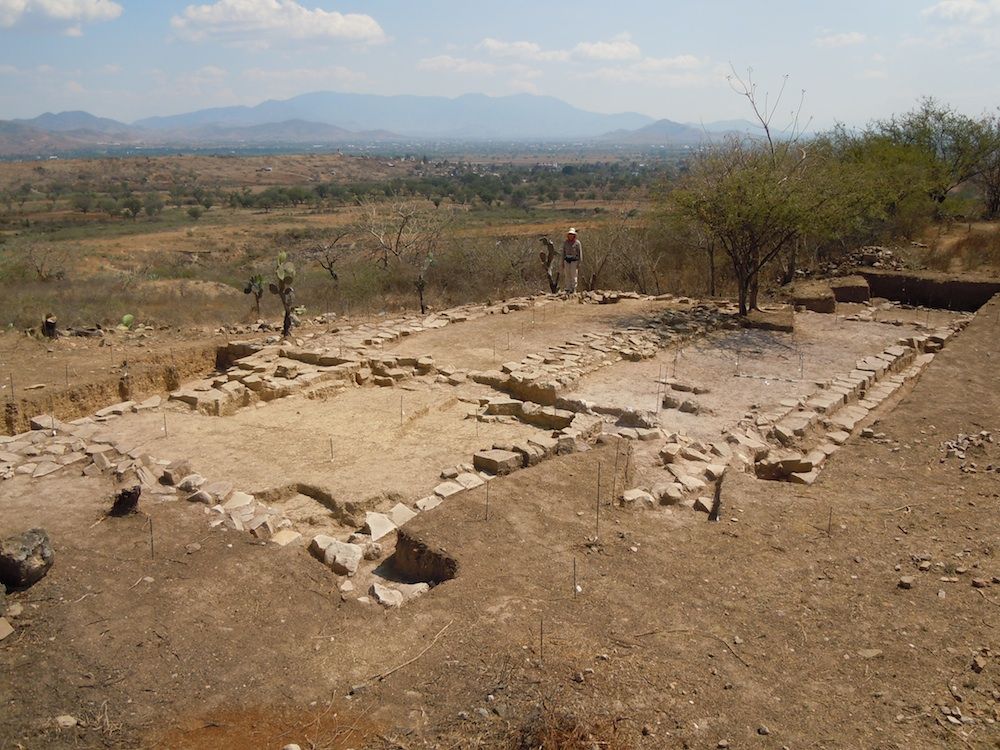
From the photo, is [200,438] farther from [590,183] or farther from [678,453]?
[590,183]

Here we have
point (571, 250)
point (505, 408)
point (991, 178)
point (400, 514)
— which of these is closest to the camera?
point (400, 514)

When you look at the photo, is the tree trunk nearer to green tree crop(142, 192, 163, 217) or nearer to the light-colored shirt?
the light-colored shirt

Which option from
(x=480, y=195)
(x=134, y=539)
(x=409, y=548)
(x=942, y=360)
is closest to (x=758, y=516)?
(x=409, y=548)

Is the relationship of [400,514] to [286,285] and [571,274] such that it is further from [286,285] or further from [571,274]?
[571,274]

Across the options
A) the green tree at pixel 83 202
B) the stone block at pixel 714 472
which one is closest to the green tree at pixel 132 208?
the green tree at pixel 83 202

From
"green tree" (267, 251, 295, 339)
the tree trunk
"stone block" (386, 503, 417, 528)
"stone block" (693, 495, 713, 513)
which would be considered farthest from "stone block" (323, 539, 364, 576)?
the tree trunk

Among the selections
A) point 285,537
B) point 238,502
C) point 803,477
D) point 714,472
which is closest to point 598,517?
point 714,472

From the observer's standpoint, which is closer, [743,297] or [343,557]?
[343,557]

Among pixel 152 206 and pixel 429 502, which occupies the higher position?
pixel 152 206

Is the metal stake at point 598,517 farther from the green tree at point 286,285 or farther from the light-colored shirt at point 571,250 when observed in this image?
the light-colored shirt at point 571,250

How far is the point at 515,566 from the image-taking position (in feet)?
19.2

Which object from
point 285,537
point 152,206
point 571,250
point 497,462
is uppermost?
point 571,250

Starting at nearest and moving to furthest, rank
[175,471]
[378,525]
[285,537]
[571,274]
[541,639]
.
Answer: [541,639] → [285,537] → [378,525] → [175,471] → [571,274]

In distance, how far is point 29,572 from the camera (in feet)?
18.2
